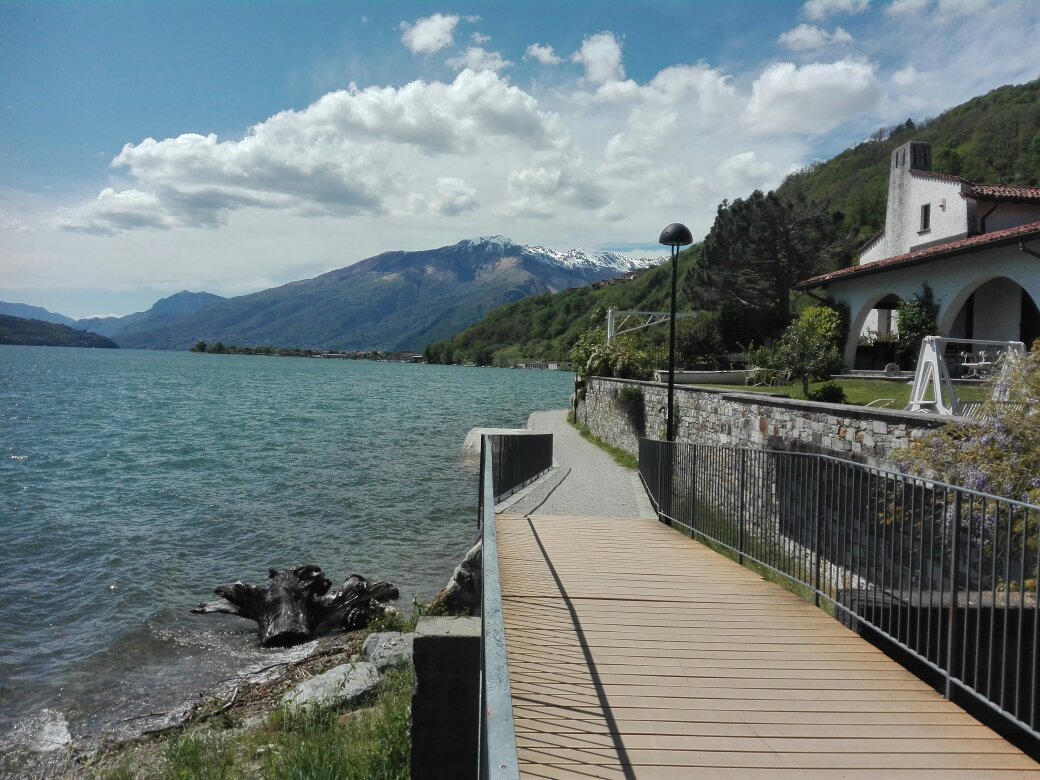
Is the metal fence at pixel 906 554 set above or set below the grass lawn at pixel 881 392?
below

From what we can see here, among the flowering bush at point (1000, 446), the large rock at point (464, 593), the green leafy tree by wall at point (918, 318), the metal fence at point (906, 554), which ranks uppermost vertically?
the green leafy tree by wall at point (918, 318)

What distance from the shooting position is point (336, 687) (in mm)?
7668

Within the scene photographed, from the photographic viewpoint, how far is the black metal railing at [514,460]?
12.4 m

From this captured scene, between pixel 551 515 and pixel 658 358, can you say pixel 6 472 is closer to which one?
pixel 551 515

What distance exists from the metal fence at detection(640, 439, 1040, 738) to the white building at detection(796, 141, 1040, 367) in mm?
12753

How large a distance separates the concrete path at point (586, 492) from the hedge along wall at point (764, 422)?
63.1 inches

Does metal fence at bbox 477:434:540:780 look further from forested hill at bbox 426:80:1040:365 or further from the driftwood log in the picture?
forested hill at bbox 426:80:1040:365

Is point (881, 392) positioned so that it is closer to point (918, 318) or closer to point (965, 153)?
point (918, 318)

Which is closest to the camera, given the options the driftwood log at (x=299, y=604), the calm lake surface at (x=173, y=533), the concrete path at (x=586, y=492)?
the calm lake surface at (x=173, y=533)

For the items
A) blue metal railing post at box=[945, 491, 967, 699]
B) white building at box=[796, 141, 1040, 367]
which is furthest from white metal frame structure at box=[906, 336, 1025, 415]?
white building at box=[796, 141, 1040, 367]

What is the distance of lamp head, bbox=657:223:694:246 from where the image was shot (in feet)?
45.6

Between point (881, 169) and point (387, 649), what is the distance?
82.0 meters

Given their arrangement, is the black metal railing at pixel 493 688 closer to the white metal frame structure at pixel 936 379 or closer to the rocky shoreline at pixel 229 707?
the rocky shoreline at pixel 229 707

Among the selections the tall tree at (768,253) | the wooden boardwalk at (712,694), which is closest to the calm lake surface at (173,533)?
the wooden boardwalk at (712,694)
